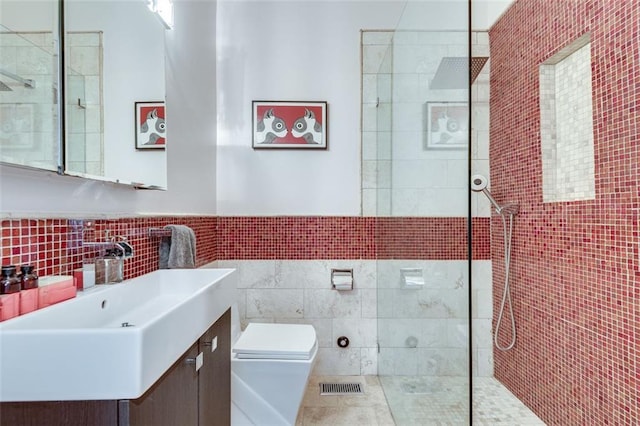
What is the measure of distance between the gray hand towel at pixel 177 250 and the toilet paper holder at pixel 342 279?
1.08 m

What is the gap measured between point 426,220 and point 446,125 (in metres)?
0.45

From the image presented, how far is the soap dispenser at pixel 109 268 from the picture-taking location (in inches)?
45.9

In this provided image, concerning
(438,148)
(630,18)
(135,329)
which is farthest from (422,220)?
(135,329)

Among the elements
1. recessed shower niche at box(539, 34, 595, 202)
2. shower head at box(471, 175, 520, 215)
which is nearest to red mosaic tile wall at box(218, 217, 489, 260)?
shower head at box(471, 175, 520, 215)

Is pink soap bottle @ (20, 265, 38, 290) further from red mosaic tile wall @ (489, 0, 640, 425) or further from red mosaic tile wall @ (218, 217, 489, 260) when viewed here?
red mosaic tile wall @ (489, 0, 640, 425)

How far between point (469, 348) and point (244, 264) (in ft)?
5.54

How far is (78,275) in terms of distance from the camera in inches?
42.6

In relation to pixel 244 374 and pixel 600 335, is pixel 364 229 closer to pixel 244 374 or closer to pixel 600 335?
pixel 244 374

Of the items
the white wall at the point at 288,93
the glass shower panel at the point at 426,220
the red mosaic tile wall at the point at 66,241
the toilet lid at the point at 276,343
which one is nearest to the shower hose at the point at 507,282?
the glass shower panel at the point at 426,220

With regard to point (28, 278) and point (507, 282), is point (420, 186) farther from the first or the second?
point (28, 278)

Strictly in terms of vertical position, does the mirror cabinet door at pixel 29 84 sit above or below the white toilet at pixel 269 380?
above

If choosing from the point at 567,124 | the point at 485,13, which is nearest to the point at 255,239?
the point at 567,124

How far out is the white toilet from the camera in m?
1.73

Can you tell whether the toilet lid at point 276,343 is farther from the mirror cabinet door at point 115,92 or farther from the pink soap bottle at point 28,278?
the pink soap bottle at point 28,278
